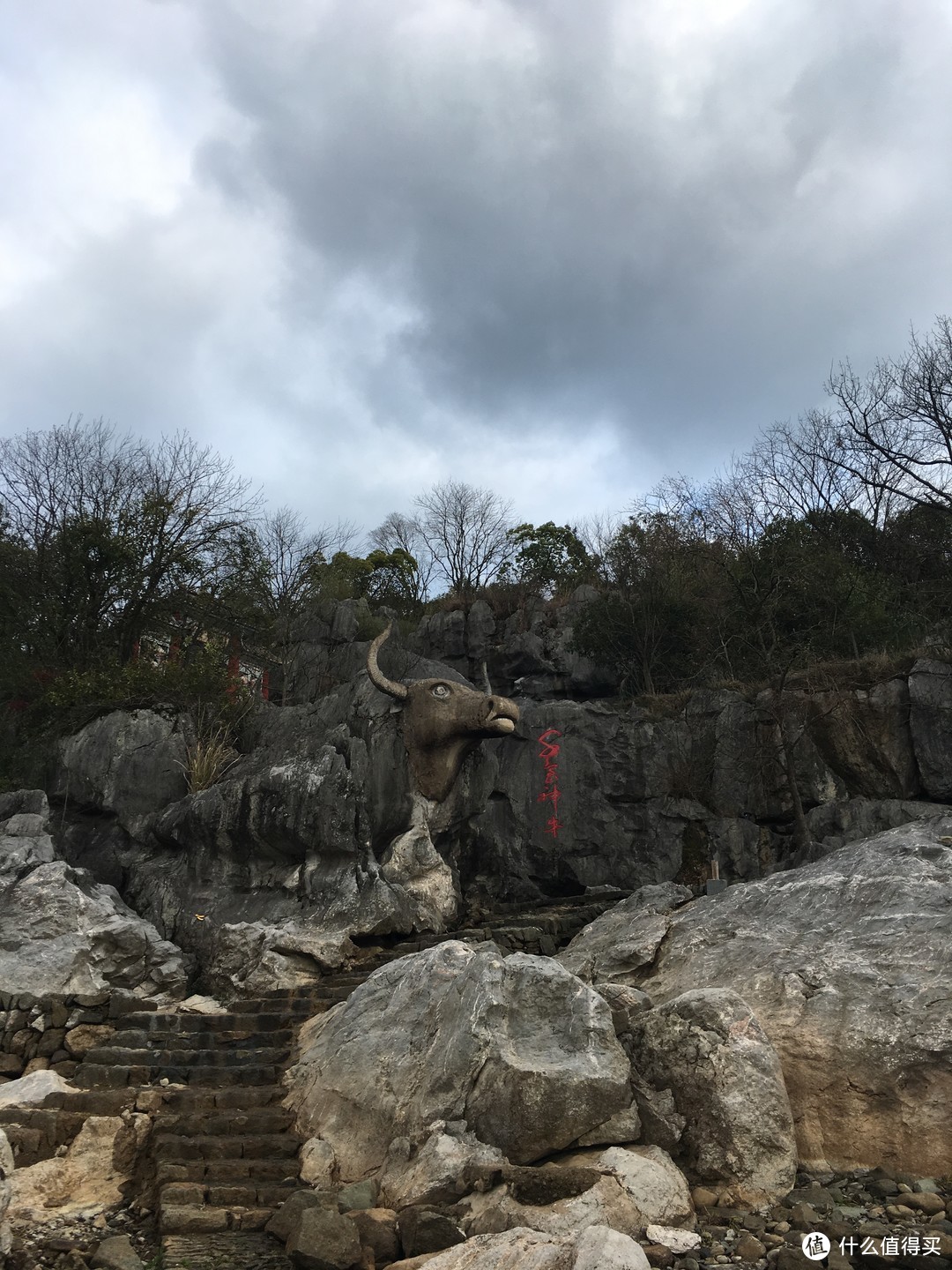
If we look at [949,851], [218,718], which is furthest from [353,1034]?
[218,718]

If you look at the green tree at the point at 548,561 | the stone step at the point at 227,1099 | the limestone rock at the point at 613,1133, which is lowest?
the stone step at the point at 227,1099

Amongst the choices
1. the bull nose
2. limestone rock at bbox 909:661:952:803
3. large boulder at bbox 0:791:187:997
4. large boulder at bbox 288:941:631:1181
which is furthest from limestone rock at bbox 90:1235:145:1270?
limestone rock at bbox 909:661:952:803

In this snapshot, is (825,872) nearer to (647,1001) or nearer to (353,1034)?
(647,1001)

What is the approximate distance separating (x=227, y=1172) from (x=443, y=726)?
7178 mm

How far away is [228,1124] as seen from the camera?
6.75m

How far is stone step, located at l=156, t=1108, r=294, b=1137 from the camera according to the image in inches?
265

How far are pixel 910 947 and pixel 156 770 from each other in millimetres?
10137

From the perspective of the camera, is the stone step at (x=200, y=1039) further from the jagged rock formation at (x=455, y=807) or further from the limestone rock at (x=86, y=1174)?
the jagged rock formation at (x=455, y=807)

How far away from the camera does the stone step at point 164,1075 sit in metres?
7.70

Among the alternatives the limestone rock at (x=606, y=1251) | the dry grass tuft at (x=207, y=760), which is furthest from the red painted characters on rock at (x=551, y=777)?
the limestone rock at (x=606, y=1251)

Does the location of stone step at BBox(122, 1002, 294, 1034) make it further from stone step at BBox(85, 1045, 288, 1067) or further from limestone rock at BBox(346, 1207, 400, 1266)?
limestone rock at BBox(346, 1207, 400, 1266)

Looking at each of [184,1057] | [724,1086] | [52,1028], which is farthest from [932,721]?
[52,1028]

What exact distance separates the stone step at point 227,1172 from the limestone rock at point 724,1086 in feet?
7.79

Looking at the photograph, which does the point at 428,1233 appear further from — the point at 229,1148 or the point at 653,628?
the point at 653,628
